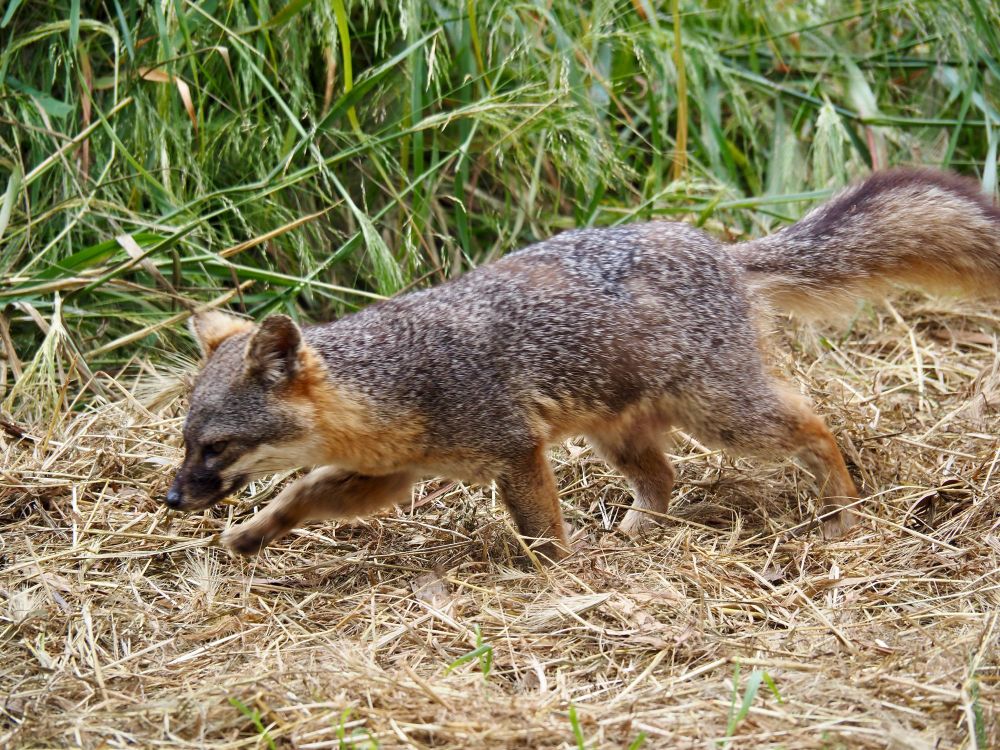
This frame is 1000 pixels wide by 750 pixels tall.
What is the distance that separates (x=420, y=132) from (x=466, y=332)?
1.86 metres

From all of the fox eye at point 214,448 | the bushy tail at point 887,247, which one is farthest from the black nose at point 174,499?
the bushy tail at point 887,247

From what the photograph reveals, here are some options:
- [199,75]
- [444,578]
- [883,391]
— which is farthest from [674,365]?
[199,75]

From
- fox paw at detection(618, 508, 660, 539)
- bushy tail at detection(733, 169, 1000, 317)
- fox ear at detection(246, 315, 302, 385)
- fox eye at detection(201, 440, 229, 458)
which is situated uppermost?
bushy tail at detection(733, 169, 1000, 317)

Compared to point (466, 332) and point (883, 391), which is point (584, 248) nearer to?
point (466, 332)

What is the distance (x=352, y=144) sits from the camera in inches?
247

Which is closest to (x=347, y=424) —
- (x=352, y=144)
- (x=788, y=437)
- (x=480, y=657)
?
(x=480, y=657)

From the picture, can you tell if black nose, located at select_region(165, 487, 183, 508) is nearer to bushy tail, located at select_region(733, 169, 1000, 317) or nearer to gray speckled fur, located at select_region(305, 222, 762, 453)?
gray speckled fur, located at select_region(305, 222, 762, 453)

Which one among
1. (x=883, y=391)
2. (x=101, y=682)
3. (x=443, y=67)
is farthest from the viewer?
(x=443, y=67)

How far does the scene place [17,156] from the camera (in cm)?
623

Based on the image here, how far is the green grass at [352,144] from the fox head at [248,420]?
123cm

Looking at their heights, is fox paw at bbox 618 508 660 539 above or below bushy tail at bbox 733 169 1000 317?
below

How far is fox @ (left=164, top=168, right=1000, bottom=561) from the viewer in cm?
448

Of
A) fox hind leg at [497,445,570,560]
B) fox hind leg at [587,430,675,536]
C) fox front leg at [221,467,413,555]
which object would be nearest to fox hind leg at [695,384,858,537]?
fox hind leg at [587,430,675,536]

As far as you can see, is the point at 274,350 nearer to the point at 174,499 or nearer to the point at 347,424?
the point at 347,424
